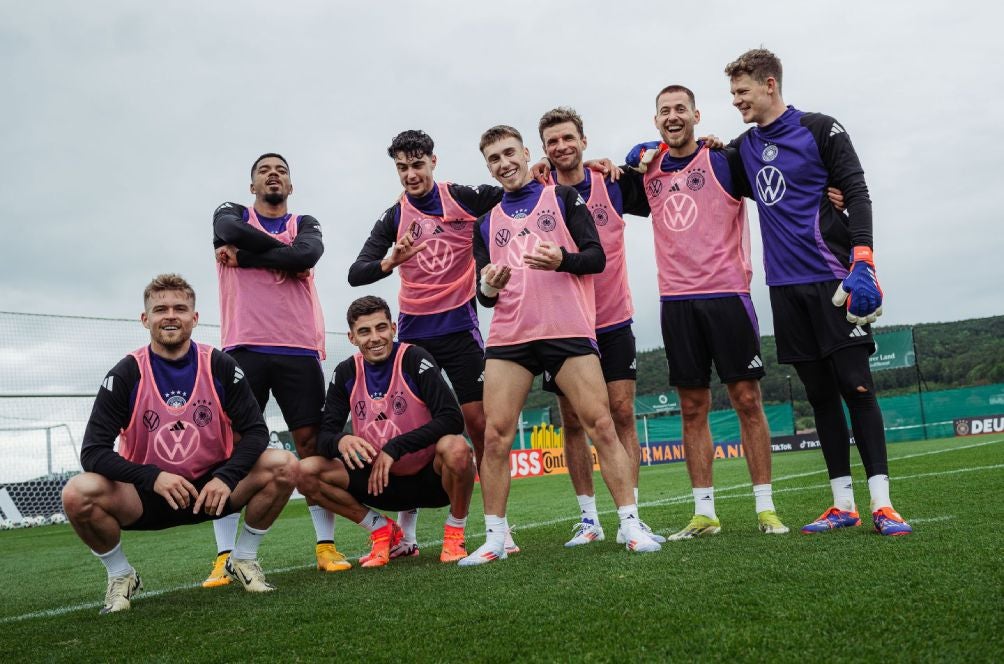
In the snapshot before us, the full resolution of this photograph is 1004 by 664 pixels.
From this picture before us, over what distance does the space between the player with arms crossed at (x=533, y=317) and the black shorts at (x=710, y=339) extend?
548 millimetres

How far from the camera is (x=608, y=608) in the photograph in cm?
275

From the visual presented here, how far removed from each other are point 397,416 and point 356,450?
1.29 feet

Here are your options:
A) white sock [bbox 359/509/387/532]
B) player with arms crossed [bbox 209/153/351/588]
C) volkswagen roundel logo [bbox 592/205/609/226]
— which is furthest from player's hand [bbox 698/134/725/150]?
white sock [bbox 359/509/387/532]

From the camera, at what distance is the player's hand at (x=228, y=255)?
5062 mm

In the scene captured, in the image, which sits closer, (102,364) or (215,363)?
(215,363)

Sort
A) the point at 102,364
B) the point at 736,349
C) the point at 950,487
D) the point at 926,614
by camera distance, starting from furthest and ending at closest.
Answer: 1. the point at 102,364
2. the point at 950,487
3. the point at 736,349
4. the point at 926,614

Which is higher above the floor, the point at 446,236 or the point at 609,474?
the point at 446,236

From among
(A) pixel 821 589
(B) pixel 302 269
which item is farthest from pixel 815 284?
(B) pixel 302 269

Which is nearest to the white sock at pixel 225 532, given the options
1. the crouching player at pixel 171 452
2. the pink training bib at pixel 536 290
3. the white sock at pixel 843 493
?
the crouching player at pixel 171 452

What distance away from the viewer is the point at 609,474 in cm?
436

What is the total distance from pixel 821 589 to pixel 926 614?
423 mm

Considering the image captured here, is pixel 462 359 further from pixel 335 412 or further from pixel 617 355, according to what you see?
pixel 617 355

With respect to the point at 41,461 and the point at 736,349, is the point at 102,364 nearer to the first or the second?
the point at 41,461

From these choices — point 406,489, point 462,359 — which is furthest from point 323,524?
point 462,359
